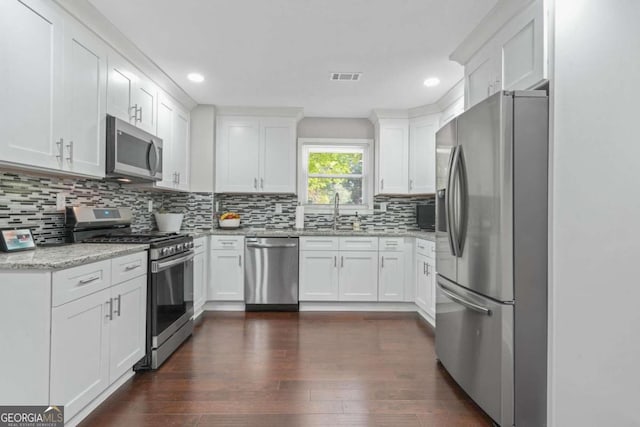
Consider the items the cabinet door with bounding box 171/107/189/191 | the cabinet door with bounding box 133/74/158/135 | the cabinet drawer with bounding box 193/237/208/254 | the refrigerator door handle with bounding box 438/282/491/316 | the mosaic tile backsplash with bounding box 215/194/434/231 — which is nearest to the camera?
the refrigerator door handle with bounding box 438/282/491/316

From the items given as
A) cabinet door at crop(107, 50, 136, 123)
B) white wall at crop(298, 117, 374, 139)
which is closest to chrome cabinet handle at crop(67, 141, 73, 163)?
cabinet door at crop(107, 50, 136, 123)

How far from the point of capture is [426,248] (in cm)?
364

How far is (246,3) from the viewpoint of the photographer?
7.15 feet

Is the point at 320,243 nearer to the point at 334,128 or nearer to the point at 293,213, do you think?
the point at 293,213

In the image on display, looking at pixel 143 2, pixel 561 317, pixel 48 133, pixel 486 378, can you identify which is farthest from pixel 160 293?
pixel 561 317

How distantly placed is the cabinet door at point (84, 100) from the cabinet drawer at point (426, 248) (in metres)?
3.01

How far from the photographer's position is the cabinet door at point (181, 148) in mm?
3773

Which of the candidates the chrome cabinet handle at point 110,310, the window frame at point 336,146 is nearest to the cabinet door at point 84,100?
the chrome cabinet handle at point 110,310

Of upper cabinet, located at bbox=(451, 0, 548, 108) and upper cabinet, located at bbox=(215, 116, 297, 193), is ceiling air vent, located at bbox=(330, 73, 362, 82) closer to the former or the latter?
upper cabinet, located at bbox=(451, 0, 548, 108)

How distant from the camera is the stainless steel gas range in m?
2.47

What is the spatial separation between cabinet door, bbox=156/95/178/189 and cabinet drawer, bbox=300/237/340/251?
64.3 inches

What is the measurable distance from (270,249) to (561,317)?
3.15 m

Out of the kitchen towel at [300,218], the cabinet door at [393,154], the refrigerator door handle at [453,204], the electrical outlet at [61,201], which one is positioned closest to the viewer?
the refrigerator door handle at [453,204]

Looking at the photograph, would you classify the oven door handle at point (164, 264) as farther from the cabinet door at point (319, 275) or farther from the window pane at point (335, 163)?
the window pane at point (335, 163)
